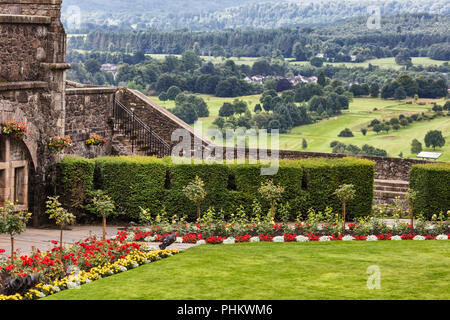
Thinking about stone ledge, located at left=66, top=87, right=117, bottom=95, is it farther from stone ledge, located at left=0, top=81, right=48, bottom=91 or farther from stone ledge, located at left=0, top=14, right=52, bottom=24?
stone ledge, located at left=0, top=14, right=52, bottom=24

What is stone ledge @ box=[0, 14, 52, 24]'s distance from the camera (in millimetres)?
17641

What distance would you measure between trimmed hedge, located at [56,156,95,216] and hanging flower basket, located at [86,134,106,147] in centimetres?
351

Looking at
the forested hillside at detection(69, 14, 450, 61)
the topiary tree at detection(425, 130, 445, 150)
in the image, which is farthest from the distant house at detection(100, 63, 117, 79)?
the topiary tree at detection(425, 130, 445, 150)

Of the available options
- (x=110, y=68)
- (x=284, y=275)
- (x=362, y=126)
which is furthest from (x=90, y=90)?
(x=110, y=68)

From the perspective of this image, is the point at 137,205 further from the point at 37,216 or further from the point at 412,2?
the point at 412,2

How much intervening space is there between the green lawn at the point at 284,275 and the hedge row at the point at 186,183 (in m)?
4.17

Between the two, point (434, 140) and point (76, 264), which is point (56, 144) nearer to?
point (76, 264)

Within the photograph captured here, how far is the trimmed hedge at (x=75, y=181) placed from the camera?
19.1 metres

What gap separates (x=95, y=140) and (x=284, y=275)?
12.2 meters

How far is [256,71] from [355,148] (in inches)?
820

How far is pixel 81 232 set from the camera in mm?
17766

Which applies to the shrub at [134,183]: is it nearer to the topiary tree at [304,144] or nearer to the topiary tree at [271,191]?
the topiary tree at [271,191]

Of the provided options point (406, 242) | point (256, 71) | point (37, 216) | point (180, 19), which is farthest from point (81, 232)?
point (180, 19)

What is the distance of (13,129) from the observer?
17.2 meters
